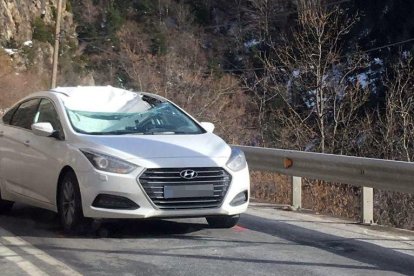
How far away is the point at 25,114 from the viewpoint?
28.0 feet

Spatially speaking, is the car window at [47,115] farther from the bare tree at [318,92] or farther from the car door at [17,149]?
the bare tree at [318,92]

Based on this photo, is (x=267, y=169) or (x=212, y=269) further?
(x=267, y=169)

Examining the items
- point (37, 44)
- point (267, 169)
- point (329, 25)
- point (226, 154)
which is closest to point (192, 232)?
point (226, 154)

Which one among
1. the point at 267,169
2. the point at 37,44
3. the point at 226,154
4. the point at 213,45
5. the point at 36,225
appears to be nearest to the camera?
the point at 226,154

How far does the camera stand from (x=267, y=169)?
409 inches

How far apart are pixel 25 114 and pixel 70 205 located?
1798mm

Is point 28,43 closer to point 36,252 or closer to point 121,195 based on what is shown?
point 121,195

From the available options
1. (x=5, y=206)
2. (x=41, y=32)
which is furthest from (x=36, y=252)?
A: (x=41, y=32)

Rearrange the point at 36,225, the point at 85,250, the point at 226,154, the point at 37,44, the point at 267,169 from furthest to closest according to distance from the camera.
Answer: the point at 37,44 < the point at 267,169 < the point at 36,225 < the point at 226,154 < the point at 85,250

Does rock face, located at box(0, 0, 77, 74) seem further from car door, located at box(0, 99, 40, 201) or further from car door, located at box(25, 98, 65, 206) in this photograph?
car door, located at box(25, 98, 65, 206)

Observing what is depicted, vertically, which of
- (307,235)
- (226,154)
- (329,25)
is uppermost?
(329,25)

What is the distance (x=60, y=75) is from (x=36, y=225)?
154 feet

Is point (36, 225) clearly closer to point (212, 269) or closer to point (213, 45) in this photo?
point (212, 269)

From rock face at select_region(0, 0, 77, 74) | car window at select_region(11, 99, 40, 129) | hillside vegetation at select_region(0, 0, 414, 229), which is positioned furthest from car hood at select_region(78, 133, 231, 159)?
rock face at select_region(0, 0, 77, 74)
